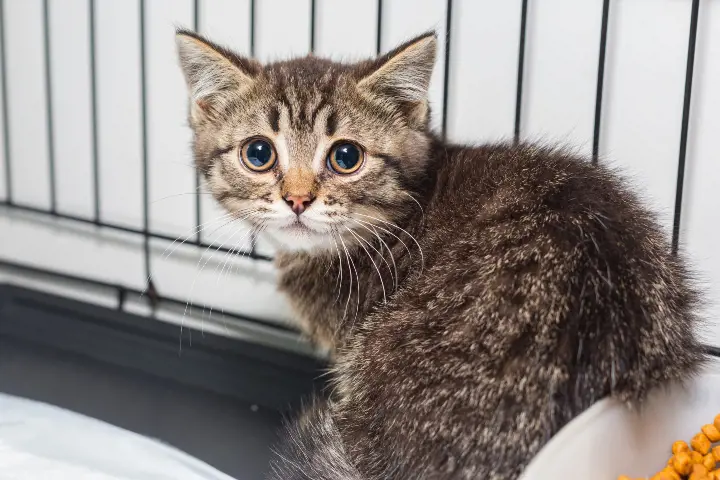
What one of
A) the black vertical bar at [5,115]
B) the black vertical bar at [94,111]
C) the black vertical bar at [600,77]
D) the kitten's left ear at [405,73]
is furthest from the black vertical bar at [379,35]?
the black vertical bar at [5,115]

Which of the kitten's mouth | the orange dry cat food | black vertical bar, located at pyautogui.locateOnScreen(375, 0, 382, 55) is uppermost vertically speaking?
black vertical bar, located at pyautogui.locateOnScreen(375, 0, 382, 55)

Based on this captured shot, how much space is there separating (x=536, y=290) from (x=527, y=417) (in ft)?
0.55

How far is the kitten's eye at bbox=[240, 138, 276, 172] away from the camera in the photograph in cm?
134

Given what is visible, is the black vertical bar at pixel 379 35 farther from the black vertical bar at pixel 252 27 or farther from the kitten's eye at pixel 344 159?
the kitten's eye at pixel 344 159

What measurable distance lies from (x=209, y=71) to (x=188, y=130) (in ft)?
2.32

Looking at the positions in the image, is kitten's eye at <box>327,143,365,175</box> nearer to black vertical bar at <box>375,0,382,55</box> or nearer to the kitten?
the kitten

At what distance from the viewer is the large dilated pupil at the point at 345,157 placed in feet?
4.34

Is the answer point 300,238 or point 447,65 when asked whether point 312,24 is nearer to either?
point 447,65

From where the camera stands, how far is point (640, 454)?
1152 mm

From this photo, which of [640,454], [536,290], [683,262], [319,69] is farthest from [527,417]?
[319,69]

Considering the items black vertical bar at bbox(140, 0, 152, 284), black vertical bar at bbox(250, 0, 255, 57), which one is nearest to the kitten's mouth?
black vertical bar at bbox(250, 0, 255, 57)

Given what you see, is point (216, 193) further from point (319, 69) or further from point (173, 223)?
point (173, 223)

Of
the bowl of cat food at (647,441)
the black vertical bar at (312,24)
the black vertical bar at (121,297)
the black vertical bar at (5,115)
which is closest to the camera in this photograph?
the bowl of cat food at (647,441)

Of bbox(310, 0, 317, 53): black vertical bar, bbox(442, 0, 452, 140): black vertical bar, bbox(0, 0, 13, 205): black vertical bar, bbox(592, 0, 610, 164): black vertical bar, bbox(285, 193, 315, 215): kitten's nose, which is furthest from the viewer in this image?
bbox(0, 0, 13, 205): black vertical bar
